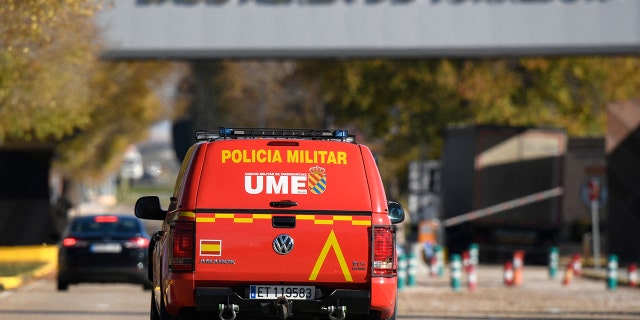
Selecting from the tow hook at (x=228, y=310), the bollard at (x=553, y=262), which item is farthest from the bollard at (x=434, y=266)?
the tow hook at (x=228, y=310)

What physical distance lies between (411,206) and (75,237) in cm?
2554

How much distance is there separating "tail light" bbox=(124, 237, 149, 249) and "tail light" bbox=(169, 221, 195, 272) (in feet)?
44.6

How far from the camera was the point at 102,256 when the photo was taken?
2645cm

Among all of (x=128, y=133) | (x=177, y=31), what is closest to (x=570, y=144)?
(x=177, y=31)

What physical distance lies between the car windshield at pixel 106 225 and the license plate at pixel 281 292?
46.2 ft

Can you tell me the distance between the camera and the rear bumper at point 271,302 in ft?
43.0

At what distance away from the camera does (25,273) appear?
32.3 meters

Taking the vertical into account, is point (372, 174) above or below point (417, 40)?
below

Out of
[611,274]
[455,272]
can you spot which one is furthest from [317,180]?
[611,274]

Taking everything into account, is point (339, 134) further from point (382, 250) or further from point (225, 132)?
point (382, 250)

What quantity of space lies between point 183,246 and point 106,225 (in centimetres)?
1441

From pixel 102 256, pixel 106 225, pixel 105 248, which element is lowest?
pixel 102 256

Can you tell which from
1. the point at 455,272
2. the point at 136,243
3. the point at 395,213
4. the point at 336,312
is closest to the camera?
the point at 336,312

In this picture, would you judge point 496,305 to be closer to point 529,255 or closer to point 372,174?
point 372,174
